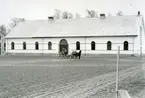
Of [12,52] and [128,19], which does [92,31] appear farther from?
[12,52]

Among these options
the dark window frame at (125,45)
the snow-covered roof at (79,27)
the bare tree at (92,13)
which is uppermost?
the bare tree at (92,13)

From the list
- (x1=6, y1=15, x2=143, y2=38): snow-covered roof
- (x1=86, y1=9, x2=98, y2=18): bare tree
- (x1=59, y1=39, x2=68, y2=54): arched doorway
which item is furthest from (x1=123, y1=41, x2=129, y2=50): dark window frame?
(x1=86, y1=9, x2=98, y2=18): bare tree

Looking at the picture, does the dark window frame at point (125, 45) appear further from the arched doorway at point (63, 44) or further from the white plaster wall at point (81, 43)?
the arched doorway at point (63, 44)

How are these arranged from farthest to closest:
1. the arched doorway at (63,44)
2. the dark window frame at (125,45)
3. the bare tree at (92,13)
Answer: the bare tree at (92,13), the arched doorway at (63,44), the dark window frame at (125,45)

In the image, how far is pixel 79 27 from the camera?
157 feet

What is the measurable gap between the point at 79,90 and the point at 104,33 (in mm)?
35826

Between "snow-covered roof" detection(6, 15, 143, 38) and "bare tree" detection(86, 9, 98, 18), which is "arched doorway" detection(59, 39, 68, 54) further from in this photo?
"bare tree" detection(86, 9, 98, 18)

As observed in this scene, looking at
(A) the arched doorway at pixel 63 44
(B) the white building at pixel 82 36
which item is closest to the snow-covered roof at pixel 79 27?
(B) the white building at pixel 82 36

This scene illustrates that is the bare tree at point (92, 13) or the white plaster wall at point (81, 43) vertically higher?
the bare tree at point (92, 13)

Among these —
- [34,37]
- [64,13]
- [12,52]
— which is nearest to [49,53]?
[34,37]

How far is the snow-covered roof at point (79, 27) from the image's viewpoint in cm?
4416

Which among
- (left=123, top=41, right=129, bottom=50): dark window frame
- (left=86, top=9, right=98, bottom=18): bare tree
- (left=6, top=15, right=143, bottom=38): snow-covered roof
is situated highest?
(left=86, top=9, right=98, bottom=18): bare tree

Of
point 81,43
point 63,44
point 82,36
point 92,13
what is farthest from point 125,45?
point 92,13

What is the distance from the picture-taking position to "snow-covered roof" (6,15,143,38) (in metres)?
44.2
